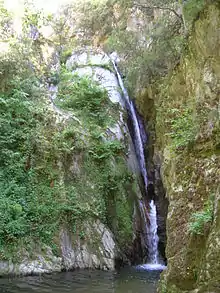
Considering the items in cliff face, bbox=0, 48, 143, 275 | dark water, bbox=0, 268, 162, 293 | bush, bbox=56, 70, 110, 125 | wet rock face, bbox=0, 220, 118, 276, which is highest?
bush, bbox=56, 70, 110, 125

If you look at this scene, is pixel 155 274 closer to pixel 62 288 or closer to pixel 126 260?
pixel 126 260

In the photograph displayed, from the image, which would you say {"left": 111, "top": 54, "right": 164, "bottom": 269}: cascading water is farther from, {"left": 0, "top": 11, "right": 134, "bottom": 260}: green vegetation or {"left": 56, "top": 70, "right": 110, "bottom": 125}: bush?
{"left": 56, "top": 70, "right": 110, "bottom": 125}: bush

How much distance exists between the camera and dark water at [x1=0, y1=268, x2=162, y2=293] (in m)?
7.81

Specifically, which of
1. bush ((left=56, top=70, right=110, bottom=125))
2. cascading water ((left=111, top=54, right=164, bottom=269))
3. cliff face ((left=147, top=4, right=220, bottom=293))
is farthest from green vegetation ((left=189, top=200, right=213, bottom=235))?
bush ((left=56, top=70, right=110, bottom=125))

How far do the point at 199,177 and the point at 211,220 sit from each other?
114 centimetres

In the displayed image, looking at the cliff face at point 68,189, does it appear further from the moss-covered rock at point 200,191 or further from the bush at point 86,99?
the moss-covered rock at point 200,191

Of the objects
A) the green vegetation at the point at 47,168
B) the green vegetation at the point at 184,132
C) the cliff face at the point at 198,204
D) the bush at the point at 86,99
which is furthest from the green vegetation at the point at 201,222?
the bush at the point at 86,99

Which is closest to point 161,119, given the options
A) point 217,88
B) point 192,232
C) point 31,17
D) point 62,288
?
point 217,88

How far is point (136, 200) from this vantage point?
14312 mm

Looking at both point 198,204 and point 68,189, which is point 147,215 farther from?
point 198,204

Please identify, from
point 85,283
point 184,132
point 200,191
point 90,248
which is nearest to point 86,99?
point 90,248

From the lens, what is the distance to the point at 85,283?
339 inches

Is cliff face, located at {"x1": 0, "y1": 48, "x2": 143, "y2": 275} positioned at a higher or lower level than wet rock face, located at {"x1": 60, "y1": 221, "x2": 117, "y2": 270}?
higher

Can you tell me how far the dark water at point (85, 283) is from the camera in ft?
25.6
